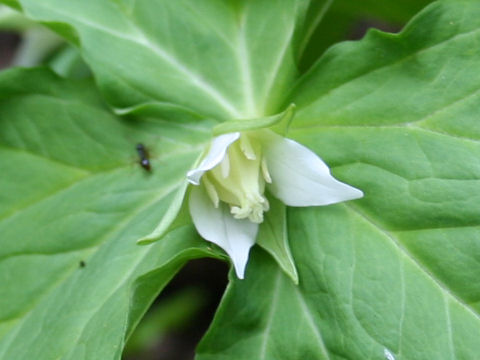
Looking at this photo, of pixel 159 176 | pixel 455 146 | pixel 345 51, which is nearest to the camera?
pixel 455 146

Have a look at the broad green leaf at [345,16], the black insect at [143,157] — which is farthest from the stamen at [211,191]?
the broad green leaf at [345,16]

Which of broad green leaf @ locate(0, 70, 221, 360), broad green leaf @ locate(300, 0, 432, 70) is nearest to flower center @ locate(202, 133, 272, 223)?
broad green leaf @ locate(0, 70, 221, 360)

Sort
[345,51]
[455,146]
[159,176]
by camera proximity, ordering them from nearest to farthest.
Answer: [455,146]
[345,51]
[159,176]

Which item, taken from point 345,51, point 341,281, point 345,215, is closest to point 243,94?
point 345,51

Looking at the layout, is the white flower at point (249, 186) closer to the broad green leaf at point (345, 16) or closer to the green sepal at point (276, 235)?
the green sepal at point (276, 235)

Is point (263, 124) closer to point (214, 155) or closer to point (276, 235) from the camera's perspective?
point (214, 155)

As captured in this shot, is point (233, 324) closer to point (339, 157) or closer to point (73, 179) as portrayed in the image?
point (339, 157)
